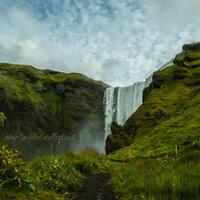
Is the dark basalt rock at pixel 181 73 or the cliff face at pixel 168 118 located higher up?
the dark basalt rock at pixel 181 73

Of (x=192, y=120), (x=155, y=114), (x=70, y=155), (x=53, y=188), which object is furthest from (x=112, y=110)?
(x=53, y=188)

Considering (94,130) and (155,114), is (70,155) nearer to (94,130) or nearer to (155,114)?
(155,114)

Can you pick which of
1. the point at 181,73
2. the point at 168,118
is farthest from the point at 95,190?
the point at 181,73

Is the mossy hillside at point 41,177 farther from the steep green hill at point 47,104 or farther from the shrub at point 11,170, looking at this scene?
the steep green hill at point 47,104

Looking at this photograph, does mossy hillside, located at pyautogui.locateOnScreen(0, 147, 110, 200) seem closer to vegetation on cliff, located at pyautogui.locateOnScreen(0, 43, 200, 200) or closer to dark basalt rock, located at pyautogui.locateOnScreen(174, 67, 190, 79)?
vegetation on cliff, located at pyautogui.locateOnScreen(0, 43, 200, 200)

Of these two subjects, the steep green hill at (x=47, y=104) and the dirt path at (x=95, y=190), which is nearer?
the dirt path at (x=95, y=190)

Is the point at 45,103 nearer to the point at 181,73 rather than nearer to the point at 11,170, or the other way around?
the point at 181,73

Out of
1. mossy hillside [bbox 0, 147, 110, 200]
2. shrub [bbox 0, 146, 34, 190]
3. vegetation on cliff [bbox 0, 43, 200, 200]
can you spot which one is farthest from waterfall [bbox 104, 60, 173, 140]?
shrub [bbox 0, 146, 34, 190]

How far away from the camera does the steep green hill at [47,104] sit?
16250 centimetres

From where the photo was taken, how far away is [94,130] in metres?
175

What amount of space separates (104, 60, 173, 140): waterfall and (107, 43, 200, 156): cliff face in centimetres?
2379

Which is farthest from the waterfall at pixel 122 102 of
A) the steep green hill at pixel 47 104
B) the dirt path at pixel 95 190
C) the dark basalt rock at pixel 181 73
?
the dirt path at pixel 95 190

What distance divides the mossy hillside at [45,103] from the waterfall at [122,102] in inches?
1793

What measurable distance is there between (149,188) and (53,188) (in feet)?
16.1
